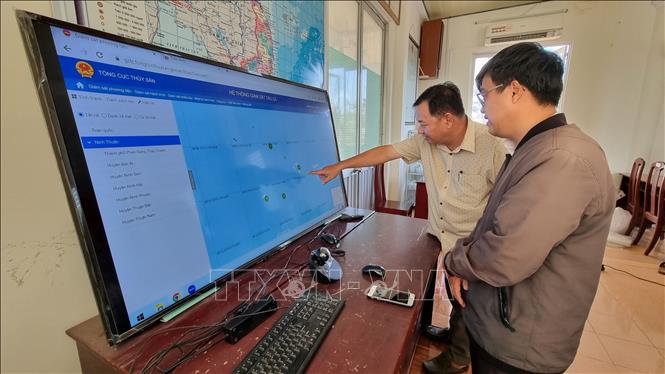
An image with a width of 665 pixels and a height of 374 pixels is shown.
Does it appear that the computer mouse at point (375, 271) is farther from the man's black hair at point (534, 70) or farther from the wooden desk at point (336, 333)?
the man's black hair at point (534, 70)

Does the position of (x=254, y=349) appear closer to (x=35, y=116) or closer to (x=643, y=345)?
(x=35, y=116)

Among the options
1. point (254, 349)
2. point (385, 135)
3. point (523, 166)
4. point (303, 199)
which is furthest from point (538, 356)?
point (385, 135)

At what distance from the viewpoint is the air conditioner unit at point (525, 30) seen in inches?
161

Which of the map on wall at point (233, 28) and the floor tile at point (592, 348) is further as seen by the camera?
the floor tile at point (592, 348)

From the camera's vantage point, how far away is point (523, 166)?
77 cm

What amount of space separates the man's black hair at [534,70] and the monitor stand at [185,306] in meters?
0.99

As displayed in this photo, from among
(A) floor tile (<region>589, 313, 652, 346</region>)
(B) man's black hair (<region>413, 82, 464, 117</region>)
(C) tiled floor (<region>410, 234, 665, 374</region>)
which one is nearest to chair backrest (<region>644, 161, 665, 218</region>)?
(C) tiled floor (<region>410, 234, 665, 374</region>)

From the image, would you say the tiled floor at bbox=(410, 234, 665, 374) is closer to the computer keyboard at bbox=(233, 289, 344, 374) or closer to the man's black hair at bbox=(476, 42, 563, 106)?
the computer keyboard at bbox=(233, 289, 344, 374)

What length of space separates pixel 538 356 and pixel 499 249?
0.36 meters

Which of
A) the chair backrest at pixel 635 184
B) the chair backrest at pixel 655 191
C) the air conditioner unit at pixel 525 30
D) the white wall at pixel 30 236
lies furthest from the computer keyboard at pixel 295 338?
the air conditioner unit at pixel 525 30

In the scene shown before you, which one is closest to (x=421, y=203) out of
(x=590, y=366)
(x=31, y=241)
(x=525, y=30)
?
(x=590, y=366)

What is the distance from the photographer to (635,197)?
344 centimetres

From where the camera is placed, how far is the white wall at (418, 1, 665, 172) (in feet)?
12.1

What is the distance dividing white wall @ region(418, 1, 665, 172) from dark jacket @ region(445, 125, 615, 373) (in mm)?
4455
